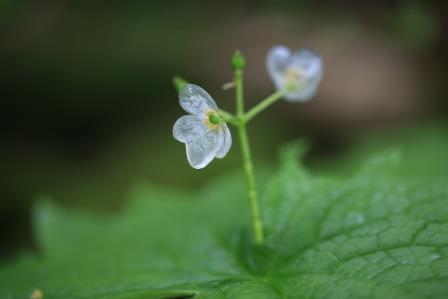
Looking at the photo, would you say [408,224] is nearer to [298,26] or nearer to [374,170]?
[374,170]

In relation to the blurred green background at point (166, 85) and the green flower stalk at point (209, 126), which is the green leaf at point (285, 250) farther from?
the blurred green background at point (166, 85)

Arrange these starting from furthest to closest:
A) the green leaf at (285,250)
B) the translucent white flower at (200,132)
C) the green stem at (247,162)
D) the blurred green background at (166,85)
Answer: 1. the blurred green background at (166,85)
2. the green stem at (247,162)
3. the translucent white flower at (200,132)
4. the green leaf at (285,250)

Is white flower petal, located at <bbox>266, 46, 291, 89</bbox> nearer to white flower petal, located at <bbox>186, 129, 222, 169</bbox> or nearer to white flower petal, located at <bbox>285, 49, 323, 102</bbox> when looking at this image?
white flower petal, located at <bbox>285, 49, 323, 102</bbox>

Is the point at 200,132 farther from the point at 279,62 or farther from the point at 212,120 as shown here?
the point at 279,62

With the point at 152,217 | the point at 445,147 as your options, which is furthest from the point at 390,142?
the point at 152,217

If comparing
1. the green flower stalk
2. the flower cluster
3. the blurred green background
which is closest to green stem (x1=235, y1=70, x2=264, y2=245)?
the green flower stalk

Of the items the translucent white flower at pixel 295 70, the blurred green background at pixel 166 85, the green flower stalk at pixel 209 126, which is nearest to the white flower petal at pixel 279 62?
the translucent white flower at pixel 295 70
